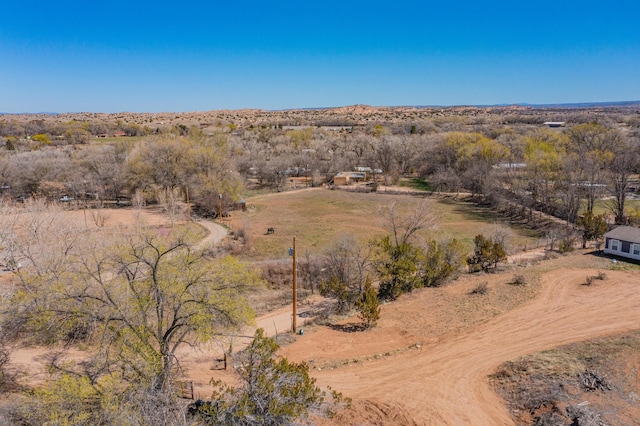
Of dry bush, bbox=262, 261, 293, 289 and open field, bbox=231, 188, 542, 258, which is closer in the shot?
dry bush, bbox=262, 261, 293, 289

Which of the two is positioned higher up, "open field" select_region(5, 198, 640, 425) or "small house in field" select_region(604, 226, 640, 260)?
"small house in field" select_region(604, 226, 640, 260)

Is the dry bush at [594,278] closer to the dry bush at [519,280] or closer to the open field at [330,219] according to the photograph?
the dry bush at [519,280]

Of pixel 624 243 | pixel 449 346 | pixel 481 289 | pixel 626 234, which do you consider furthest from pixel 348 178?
pixel 449 346

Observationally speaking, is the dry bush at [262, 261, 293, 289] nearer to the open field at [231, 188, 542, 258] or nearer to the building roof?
the open field at [231, 188, 542, 258]

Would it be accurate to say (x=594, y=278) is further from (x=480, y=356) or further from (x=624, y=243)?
(x=480, y=356)

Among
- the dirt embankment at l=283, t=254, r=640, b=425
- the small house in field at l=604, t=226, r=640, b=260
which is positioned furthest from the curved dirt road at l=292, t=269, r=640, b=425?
the small house in field at l=604, t=226, r=640, b=260

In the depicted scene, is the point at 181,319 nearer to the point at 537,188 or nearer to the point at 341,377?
the point at 341,377
